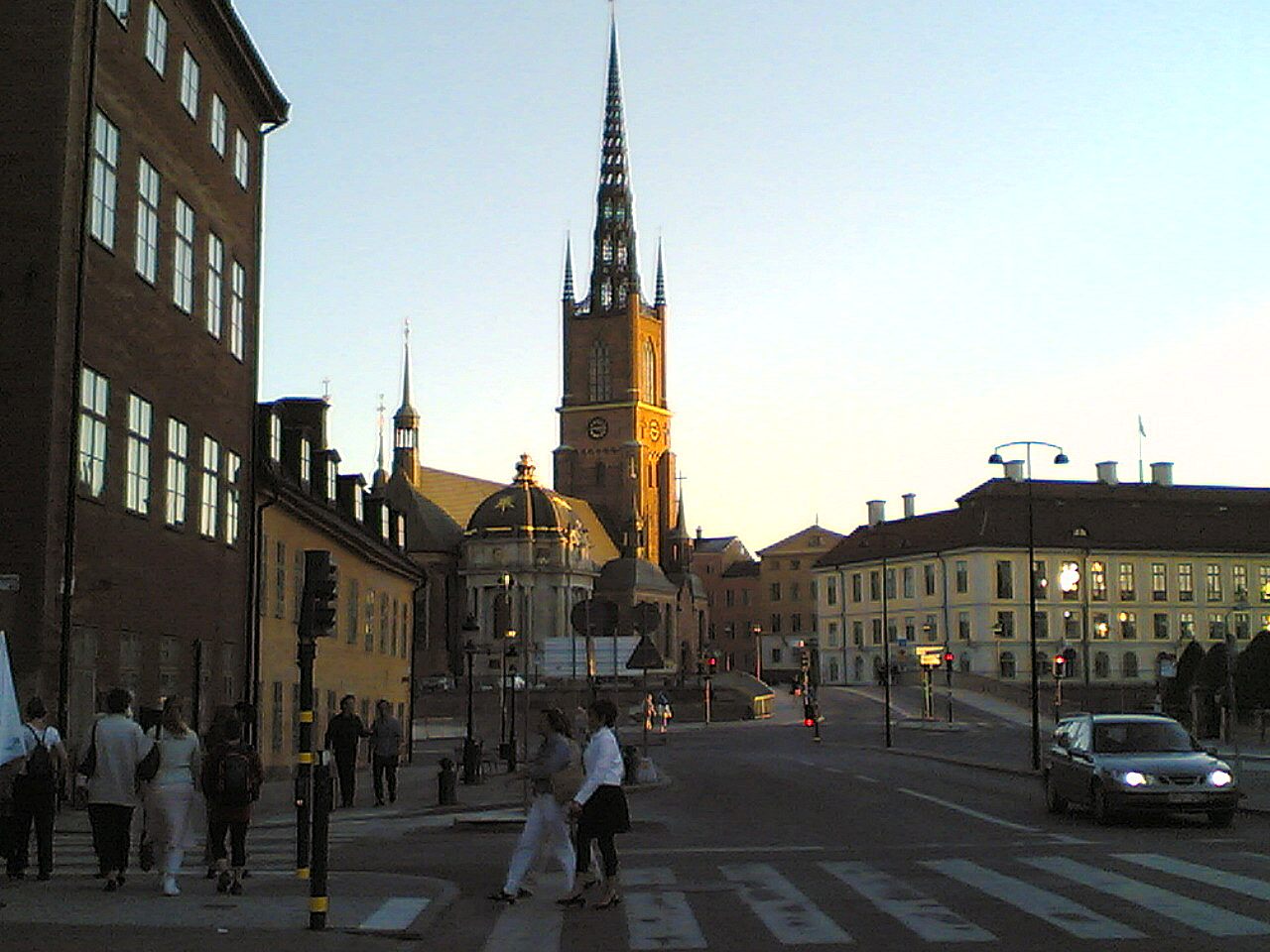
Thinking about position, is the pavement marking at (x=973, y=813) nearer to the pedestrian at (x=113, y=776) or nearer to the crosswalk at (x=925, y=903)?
the crosswalk at (x=925, y=903)

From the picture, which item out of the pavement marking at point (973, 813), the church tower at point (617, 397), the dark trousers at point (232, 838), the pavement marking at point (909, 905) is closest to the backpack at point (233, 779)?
the dark trousers at point (232, 838)

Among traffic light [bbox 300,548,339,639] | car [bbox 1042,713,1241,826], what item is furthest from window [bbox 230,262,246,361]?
traffic light [bbox 300,548,339,639]

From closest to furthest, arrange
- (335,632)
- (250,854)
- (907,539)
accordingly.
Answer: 1. (250,854)
2. (335,632)
3. (907,539)

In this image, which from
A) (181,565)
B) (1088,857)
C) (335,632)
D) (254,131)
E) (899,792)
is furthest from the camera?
(335,632)

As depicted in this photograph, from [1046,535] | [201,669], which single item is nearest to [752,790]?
[201,669]

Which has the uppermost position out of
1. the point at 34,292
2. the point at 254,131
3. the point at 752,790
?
the point at 254,131

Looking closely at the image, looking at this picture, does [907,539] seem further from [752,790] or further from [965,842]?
[965,842]

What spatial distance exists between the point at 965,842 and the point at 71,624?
38.6ft

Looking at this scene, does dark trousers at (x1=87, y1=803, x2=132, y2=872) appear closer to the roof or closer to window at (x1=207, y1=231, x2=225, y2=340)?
window at (x1=207, y1=231, x2=225, y2=340)

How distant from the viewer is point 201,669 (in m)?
29.5

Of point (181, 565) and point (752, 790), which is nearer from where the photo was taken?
point (181, 565)

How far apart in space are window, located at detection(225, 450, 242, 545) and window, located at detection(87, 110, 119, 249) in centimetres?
790

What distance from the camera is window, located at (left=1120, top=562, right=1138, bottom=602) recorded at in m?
115

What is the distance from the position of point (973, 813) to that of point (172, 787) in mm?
13973
